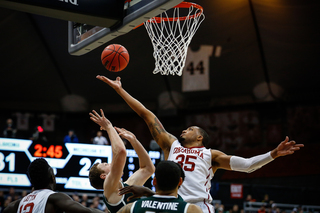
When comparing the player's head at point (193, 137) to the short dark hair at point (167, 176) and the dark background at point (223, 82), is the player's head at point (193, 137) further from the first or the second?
the dark background at point (223, 82)

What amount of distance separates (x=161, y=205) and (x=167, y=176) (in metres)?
0.21

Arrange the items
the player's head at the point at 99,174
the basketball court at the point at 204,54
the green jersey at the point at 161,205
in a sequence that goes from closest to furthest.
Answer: the green jersey at the point at 161,205
the player's head at the point at 99,174
the basketball court at the point at 204,54

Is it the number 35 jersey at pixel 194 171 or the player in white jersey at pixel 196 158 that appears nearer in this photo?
the player in white jersey at pixel 196 158

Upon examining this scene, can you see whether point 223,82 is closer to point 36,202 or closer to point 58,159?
point 58,159

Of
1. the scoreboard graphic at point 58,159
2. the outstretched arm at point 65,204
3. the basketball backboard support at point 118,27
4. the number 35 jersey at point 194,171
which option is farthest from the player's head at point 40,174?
the scoreboard graphic at point 58,159

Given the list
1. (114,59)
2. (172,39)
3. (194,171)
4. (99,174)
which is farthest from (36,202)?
(172,39)

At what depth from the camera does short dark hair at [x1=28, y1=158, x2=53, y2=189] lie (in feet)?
11.8

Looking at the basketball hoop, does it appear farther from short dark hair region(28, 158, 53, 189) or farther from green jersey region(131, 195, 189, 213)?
green jersey region(131, 195, 189, 213)

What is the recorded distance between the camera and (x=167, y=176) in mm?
2988

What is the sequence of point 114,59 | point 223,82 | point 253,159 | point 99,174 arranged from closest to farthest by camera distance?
point 99,174, point 253,159, point 114,59, point 223,82

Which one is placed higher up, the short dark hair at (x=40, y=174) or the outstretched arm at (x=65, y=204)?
the short dark hair at (x=40, y=174)

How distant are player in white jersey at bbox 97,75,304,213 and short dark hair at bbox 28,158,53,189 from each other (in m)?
1.32

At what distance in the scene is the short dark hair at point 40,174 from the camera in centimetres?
359

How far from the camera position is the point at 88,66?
2083 cm
